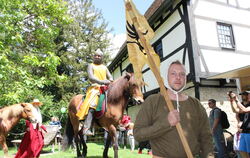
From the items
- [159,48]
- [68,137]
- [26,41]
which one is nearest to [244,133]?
[68,137]

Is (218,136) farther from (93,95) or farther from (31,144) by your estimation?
(31,144)

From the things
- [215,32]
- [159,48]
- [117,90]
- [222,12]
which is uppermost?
[222,12]

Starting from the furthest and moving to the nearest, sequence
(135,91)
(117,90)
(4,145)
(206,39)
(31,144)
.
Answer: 1. (206,39)
2. (4,145)
3. (31,144)
4. (117,90)
5. (135,91)

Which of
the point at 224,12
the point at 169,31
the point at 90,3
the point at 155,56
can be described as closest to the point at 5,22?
the point at 169,31

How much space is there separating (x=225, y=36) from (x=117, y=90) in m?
8.28

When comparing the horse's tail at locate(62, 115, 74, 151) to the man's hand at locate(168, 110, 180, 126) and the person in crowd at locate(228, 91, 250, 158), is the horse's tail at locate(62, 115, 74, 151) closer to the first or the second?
the person in crowd at locate(228, 91, 250, 158)

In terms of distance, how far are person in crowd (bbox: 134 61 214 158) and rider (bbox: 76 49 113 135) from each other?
383 centimetres

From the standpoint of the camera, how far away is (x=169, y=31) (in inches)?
481

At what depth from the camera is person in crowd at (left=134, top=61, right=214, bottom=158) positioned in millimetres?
2174

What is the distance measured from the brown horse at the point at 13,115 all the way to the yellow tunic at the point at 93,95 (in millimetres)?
1574

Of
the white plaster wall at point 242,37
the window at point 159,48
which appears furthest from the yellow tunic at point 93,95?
the white plaster wall at point 242,37

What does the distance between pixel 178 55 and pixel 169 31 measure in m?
1.59

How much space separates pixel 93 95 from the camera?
6160mm

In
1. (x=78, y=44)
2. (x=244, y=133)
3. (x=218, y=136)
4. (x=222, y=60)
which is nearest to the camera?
(x=244, y=133)
